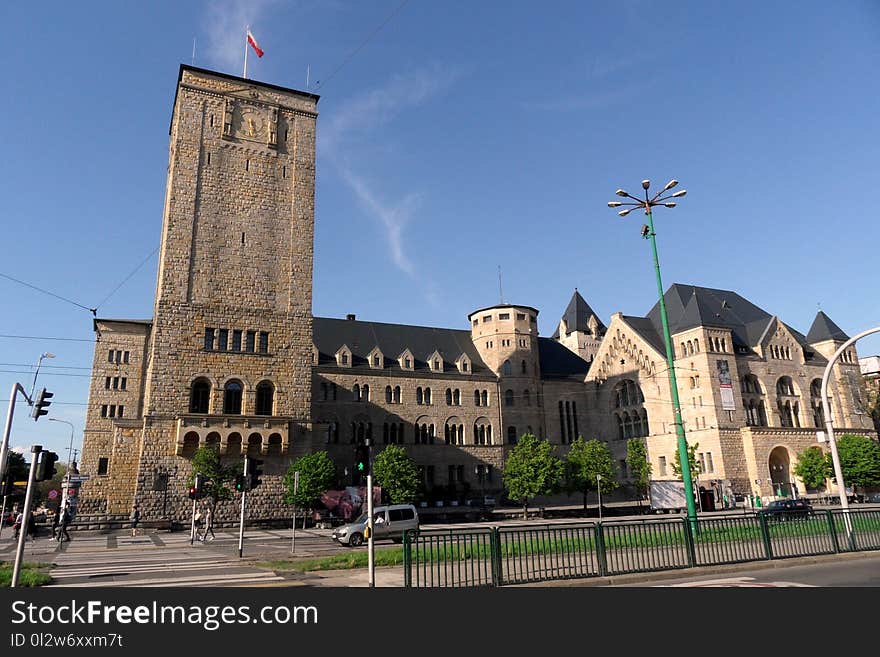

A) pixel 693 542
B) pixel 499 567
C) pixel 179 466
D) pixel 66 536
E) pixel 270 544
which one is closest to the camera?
pixel 499 567

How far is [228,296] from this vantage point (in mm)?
41469

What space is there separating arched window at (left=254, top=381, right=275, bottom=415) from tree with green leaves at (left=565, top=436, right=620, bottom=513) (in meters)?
25.4

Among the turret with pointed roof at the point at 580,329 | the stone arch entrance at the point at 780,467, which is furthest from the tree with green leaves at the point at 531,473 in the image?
the turret with pointed roof at the point at 580,329

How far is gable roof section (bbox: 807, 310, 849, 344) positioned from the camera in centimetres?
6309

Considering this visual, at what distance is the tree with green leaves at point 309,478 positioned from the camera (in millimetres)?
38406

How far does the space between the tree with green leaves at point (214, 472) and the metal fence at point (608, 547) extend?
86.6 feet

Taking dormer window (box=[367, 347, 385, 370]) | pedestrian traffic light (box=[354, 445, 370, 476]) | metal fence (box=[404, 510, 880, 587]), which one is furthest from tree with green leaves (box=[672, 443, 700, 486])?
pedestrian traffic light (box=[354, 445, 370, 476])

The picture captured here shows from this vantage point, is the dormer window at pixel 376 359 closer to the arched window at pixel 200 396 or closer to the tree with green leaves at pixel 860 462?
the arched window at pixel 200 396

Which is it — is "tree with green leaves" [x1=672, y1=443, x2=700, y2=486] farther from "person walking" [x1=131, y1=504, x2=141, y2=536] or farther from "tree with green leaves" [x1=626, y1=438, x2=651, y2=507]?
"person walking" [x1=131, y1=504, x2=141, y2=536]

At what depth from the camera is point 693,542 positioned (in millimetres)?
13562
